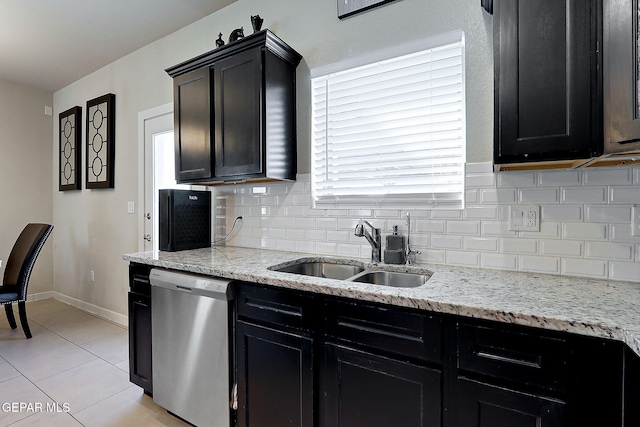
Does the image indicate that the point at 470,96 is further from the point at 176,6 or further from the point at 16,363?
the point at 16,363

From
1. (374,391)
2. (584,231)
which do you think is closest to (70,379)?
(374,391)

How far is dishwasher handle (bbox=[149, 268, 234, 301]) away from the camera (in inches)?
62.9

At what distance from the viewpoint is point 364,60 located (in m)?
1.96

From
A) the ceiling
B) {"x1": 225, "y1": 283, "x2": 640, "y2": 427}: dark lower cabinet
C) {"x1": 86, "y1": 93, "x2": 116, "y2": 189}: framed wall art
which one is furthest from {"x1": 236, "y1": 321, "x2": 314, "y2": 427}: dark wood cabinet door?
{"x1": 86, "y1": 93, "x2": 116, "y2": 189}: framed wall art

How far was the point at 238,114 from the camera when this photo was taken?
2055 millimetres

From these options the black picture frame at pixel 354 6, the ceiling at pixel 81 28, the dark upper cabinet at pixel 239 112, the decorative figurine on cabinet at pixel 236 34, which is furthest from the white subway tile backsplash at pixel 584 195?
the ceiling at pixel 81 28

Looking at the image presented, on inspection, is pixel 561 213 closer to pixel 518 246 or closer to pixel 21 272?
pixel 518 246

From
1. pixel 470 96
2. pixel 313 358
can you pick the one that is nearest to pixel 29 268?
pixel 313 358

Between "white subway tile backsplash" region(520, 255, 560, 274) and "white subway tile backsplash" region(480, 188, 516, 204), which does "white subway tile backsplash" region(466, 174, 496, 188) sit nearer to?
"white subway tile backsplash" region(480, 188, 516, 204)

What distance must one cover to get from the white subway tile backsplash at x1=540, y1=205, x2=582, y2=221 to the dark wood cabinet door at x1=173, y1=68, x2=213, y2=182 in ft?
6.48

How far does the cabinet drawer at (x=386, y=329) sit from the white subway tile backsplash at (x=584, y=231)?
84 cm

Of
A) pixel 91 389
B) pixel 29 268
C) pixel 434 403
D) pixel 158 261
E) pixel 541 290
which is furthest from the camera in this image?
pixel 29 268

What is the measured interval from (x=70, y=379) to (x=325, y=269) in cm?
207

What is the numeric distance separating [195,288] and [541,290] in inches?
62.2
